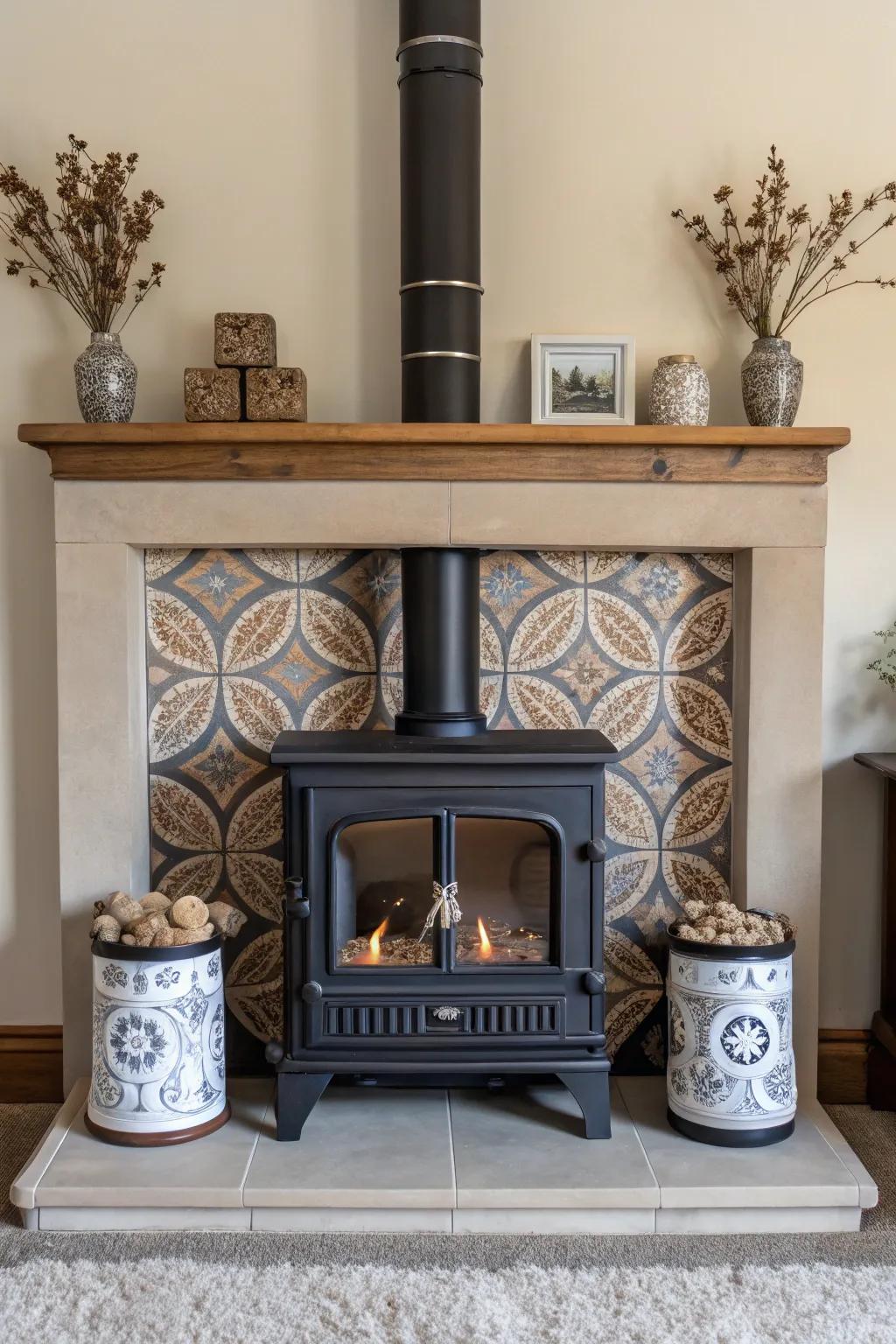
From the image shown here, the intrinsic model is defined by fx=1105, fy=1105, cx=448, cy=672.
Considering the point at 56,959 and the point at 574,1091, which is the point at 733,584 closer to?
the point at 574,1091

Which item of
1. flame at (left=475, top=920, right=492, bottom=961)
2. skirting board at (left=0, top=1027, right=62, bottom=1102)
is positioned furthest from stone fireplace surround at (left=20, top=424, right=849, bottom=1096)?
flame at (left=475, top=920, right=492, bottom=961)

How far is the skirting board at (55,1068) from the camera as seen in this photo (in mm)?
2543

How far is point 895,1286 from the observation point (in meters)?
1.87

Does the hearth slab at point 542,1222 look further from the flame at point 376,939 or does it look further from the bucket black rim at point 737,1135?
the flame at point 376,939

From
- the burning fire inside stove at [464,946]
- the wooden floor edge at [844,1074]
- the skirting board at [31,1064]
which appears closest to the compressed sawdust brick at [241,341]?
the burning fire inside stove at [464,946]

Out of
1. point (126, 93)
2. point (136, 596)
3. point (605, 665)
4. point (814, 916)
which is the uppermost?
point (126, 93)

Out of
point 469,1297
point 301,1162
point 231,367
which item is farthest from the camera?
point 231,367

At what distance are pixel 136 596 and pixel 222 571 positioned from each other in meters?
0.19

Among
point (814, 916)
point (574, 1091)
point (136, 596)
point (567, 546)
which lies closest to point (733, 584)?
point (567, 546)

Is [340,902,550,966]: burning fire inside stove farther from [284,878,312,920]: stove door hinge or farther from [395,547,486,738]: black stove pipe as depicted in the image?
[395,547,486,738]: black stove pipe

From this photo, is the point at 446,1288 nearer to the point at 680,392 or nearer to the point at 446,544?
the point at 446,544

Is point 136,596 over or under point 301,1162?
over

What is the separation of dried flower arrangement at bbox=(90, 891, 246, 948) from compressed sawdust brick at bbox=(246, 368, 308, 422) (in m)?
1.01

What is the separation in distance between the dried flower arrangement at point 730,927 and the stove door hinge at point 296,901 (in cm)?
75
